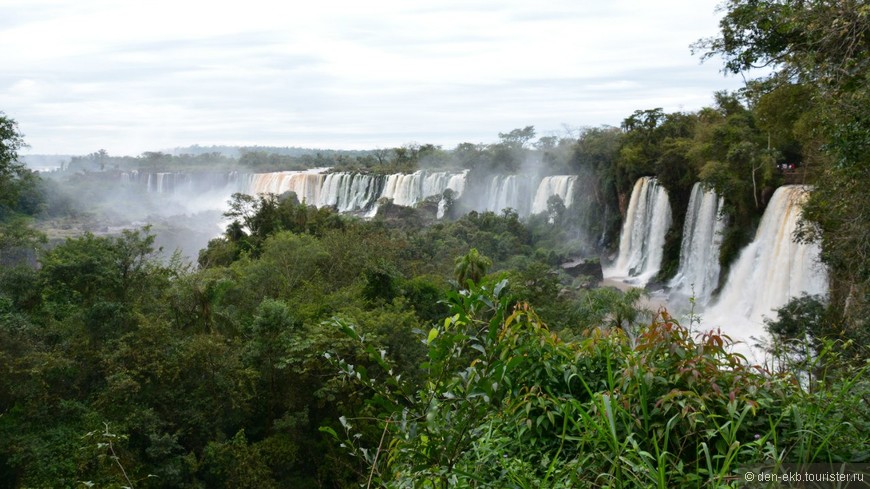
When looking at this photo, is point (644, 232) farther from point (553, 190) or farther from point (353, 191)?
point (353, 191)

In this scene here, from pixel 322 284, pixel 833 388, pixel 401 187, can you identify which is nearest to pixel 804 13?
pixel 833 388

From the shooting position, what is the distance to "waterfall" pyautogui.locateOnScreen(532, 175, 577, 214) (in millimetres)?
38600

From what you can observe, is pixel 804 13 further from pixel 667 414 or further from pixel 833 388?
pixel 667 414

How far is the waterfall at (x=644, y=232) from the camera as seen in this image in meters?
29.1

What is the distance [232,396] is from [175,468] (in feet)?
5.47

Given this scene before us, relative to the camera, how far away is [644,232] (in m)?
30.3

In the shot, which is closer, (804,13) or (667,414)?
(667,414)

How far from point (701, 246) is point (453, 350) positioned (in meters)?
24.9

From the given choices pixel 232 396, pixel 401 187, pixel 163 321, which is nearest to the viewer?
pixel 232 396

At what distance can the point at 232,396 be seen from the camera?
12.2 metres

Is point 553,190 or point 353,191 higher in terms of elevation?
point 553,190

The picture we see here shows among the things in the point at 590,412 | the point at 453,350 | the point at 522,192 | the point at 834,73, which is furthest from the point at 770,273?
the point at 522,192

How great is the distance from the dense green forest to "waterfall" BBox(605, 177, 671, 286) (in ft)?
2.21

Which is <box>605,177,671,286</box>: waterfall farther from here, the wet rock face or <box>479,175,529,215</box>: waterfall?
<box>479,175,529,215</box>: waterfall
